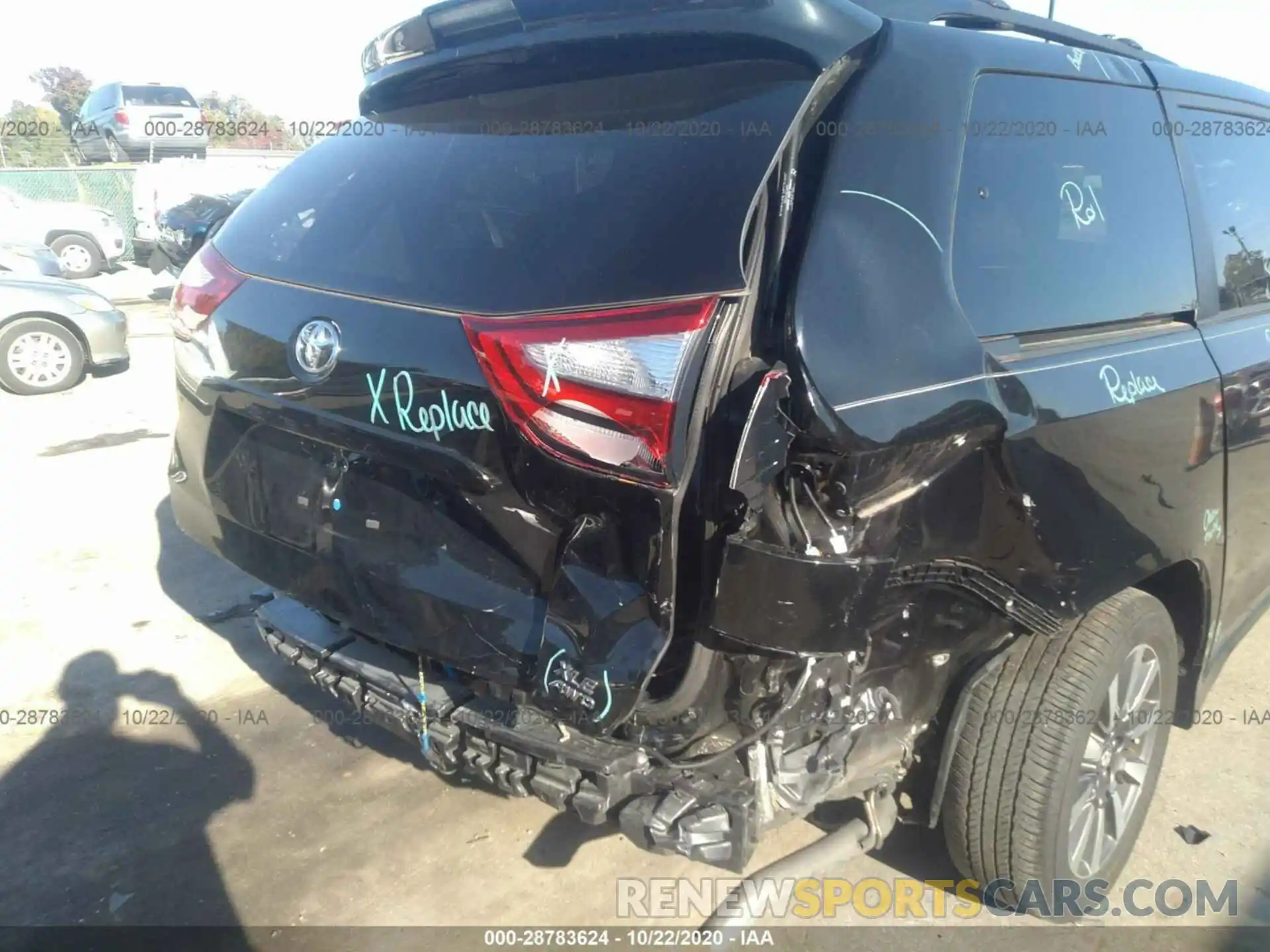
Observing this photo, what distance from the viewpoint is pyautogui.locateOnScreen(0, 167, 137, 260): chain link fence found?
1908 centimetres

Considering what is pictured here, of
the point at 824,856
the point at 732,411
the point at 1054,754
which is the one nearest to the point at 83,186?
the point at 824,856

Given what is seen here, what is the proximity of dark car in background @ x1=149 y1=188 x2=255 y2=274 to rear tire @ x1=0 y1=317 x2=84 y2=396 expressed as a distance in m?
1.21

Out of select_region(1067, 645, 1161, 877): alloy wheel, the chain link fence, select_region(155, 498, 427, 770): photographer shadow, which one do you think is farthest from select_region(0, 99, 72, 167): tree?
select_region(1067, 645, 1161, 877): alloy wheel

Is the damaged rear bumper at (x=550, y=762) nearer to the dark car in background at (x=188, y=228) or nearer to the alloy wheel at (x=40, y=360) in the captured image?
the dark car in background at (x=188, y=228)

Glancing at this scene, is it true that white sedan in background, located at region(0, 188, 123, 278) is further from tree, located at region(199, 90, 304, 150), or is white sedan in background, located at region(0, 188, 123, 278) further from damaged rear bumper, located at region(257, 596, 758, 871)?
damaged rear bumper, located at region(257, 596, 758, 871)

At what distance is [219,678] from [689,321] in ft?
9.51

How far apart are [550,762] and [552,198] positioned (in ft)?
3.82

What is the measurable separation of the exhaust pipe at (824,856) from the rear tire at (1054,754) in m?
0.19

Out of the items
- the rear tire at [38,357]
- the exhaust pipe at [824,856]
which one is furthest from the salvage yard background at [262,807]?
the rear tire at [38,357]

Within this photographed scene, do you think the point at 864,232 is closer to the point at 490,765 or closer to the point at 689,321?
the point at 689,321

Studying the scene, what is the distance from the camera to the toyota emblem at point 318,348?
2.09m

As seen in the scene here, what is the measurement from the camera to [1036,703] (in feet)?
7.66

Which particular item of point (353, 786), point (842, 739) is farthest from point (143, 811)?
point (842, 739)
